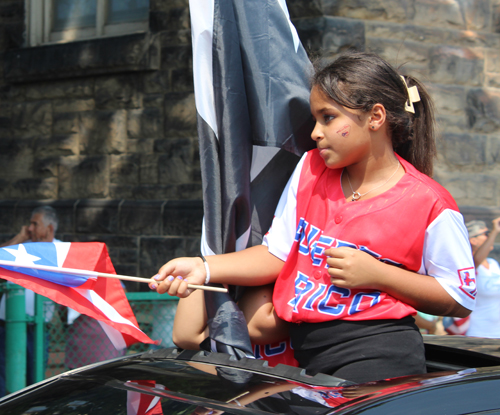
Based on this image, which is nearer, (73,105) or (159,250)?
(159,250)

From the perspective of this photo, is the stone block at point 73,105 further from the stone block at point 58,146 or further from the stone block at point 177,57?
the stone block at point 177,57

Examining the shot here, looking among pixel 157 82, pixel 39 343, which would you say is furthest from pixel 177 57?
pixel 39 343

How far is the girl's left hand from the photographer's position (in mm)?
1748

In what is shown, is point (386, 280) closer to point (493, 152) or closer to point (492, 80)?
point (493, 152)

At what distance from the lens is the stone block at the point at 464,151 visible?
5.71m

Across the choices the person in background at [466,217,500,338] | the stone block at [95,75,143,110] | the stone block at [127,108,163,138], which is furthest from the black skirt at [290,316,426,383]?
the stone block at [95,75,143,110]

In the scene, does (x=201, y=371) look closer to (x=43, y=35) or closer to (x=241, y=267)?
(x=241, y=267)

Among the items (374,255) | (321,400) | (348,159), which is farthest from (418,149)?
(321,400)

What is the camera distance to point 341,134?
74.2 inches

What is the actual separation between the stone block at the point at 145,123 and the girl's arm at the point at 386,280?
4851mm

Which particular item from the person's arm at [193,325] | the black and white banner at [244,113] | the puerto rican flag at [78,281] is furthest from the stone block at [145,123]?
the person's arm at [193,325]

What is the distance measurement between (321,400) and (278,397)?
0.11 meters

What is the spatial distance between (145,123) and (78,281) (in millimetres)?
4624

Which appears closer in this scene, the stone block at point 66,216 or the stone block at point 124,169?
the stone block at point 124,169
